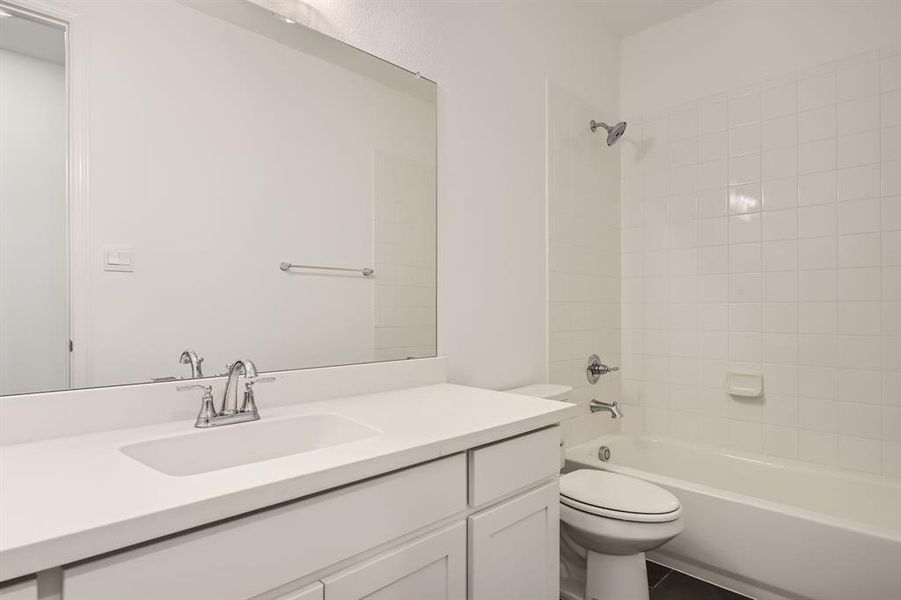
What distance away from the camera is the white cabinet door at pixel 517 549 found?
3.43ft

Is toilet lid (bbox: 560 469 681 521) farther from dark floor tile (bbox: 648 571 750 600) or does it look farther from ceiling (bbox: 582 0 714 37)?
ceiling (bbox: 582 0 714 37)

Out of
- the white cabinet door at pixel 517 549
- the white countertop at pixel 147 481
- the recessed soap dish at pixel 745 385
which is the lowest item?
the white cabinet door at pixel 517 549

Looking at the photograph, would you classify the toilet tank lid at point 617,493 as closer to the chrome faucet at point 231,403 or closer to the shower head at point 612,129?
the chrome faucet at point 231,403

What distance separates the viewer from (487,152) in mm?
1896

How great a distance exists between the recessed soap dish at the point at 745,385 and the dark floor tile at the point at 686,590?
2.73ft

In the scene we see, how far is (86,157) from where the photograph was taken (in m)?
1.00

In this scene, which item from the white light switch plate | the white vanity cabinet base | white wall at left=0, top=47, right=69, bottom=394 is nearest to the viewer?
the white vanity cabinet base

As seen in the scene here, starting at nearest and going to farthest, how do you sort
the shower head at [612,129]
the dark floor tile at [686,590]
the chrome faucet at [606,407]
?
the dark floor tile at [686,590], the chrome faucet at [606,407], the shower head at [612,129]

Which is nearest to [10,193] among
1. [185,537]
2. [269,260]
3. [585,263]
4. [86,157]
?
[86,157]

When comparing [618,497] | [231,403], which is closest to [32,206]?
[231,403]

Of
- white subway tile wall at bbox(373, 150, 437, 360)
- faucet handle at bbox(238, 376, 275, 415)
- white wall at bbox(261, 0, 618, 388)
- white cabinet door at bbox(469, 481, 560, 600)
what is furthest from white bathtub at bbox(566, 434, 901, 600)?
faucet handle at bbox(238, 376, 275, 415)

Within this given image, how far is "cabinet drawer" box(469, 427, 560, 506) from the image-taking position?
104 cm

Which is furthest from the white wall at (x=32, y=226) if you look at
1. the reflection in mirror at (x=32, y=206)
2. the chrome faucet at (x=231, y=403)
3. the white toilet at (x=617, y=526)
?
the white toilet at (x=617, y=526)

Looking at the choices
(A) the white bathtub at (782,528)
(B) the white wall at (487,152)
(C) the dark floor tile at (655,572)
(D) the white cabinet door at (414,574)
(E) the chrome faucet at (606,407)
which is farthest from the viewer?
(E) the chrome faucet at (606,407)
